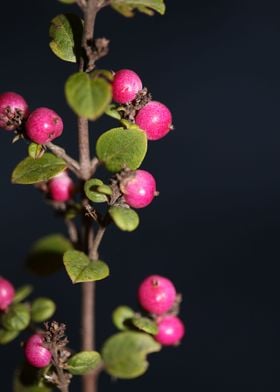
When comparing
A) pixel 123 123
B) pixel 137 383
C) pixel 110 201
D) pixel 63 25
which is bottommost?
pixel 137 383

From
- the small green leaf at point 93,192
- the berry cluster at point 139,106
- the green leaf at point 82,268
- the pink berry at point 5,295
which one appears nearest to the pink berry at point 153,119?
the berry cluster at point 139,106

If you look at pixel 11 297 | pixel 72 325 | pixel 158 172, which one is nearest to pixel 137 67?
pixel 158 172

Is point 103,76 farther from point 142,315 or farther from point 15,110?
A: point 142,315

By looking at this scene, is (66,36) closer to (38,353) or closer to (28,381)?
(38,353)

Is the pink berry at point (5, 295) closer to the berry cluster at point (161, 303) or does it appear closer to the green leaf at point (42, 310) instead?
the green leaf at point (42, 310)

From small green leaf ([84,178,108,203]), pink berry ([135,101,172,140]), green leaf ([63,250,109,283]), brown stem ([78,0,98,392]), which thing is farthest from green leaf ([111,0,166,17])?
green leaf ([63,250,109,283])
